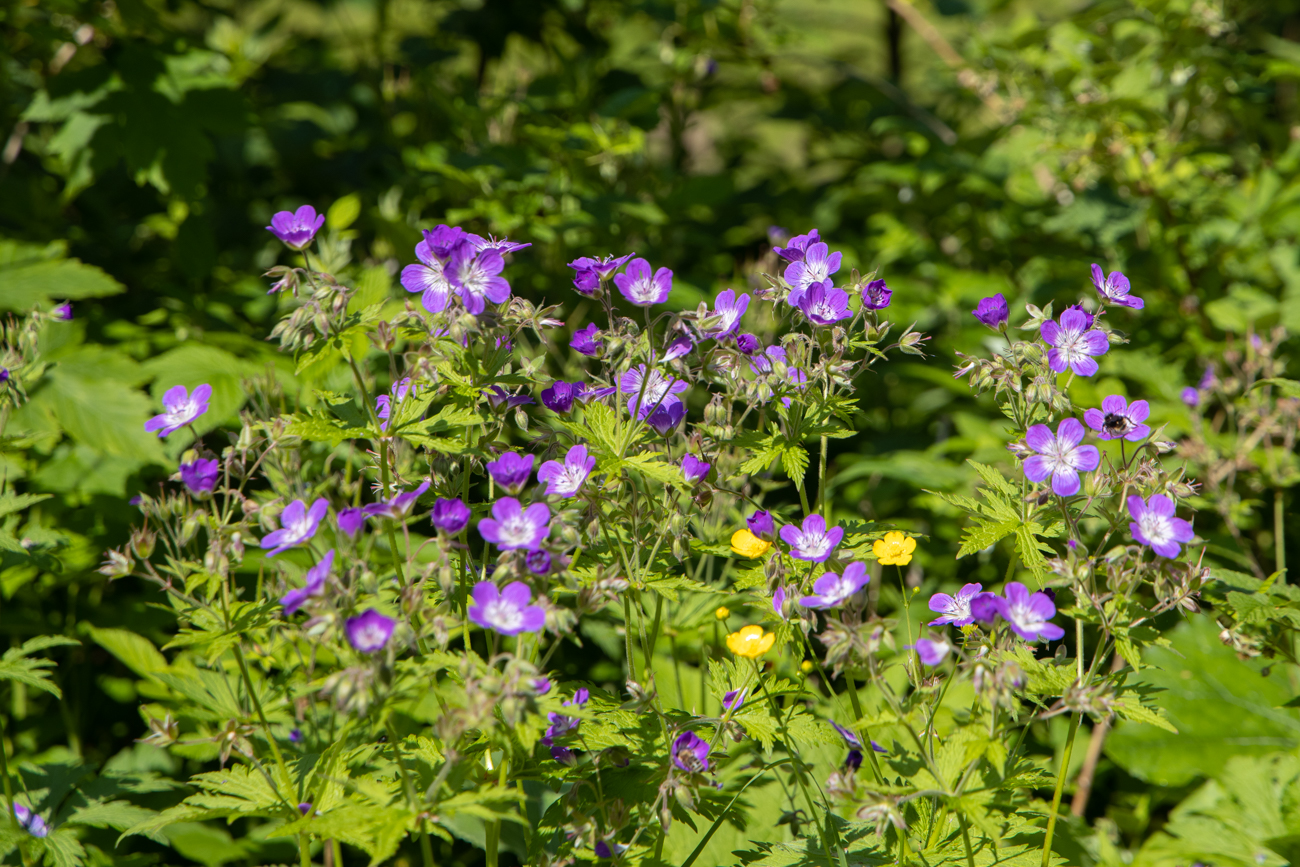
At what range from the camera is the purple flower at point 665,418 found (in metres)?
1.83

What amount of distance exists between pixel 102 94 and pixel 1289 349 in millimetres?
4337

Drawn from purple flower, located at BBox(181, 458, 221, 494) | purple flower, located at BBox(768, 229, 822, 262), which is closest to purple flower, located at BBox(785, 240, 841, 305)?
purple flower, located at BBox(768, 229, 822, 262)

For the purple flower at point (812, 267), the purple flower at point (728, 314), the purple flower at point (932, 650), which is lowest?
the purple flower at point (932, 650)

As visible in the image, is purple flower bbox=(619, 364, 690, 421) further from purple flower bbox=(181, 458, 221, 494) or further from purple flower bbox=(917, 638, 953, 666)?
purple flower bbox=(181, 458, 221, 494)

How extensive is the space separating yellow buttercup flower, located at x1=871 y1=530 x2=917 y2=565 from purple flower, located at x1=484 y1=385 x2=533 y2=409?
2.44 ft

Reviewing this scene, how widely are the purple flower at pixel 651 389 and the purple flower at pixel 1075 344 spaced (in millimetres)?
697

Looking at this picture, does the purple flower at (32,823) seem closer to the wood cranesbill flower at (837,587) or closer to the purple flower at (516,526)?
the purple flower at (516,526)

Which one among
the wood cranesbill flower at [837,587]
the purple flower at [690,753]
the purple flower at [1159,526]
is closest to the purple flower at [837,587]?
the wood cranesbill flower at [837,587]

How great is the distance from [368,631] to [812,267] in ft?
3.57

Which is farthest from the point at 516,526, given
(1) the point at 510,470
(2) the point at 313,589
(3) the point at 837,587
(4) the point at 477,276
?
(3) the point at 837,587

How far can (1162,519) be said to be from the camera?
1.58 meters

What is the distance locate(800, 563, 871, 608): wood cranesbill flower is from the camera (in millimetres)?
1554

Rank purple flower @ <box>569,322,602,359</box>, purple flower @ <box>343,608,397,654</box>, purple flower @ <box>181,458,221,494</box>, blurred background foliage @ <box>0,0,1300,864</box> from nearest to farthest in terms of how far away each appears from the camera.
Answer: purple flower @ <box>343,608,397,654</box> → purple flower @ <box>181,458,221,494</box> → purple flower @ <box>569,322,602,359</box> → blurred background foliage @ <box>0,0,1300,864</box>

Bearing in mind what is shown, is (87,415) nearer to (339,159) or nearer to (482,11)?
(339,159)
